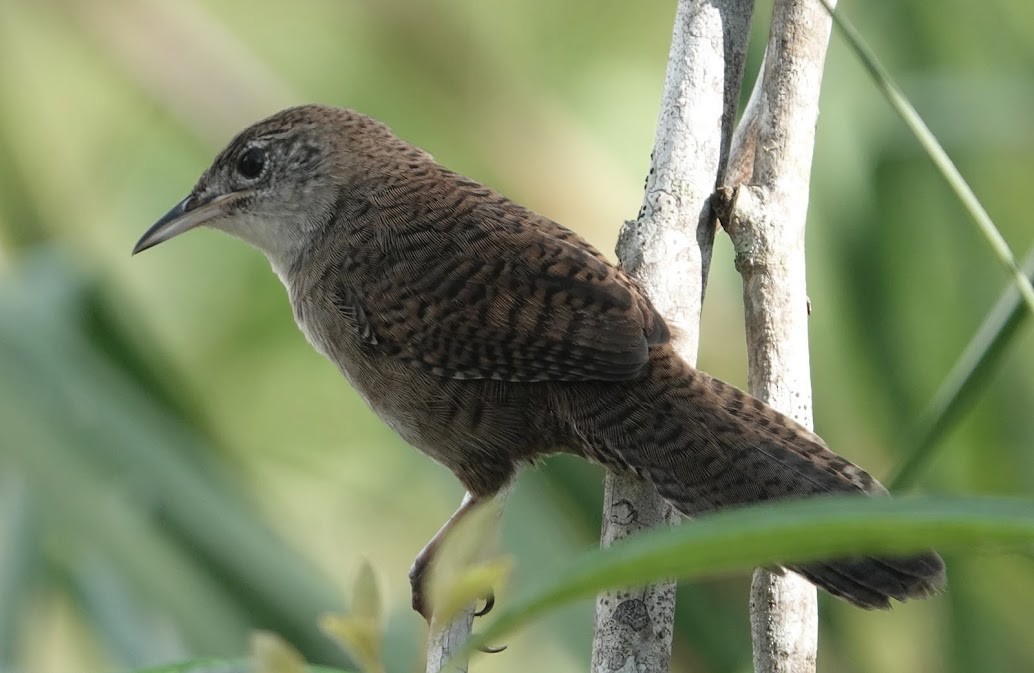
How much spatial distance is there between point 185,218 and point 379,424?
6.45 ft

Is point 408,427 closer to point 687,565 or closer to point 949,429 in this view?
point 949,429

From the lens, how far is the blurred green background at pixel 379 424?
2.97 meters

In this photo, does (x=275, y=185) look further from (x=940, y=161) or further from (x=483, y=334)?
(x=940, y=161)

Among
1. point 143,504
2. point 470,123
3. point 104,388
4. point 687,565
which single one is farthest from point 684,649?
point 687,565

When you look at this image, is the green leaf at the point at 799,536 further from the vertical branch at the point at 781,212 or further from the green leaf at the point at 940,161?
the vertical branch at the point at 781,212

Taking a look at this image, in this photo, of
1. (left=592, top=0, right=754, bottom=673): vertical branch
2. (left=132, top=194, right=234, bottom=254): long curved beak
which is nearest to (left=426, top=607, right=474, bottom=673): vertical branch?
(left=592, top=0, right=754, bottom=673): vertical branch

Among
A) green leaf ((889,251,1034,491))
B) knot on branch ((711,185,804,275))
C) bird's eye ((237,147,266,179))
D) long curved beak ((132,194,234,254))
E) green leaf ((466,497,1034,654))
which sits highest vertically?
bird's eye ((237,147,266,179))

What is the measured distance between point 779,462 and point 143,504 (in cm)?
160

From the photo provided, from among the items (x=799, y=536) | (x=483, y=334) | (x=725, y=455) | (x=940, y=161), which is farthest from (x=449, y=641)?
(x=799, y=536)

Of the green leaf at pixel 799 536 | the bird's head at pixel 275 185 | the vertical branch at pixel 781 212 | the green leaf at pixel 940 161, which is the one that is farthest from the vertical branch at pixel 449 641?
the bird's head at pixel 275 185

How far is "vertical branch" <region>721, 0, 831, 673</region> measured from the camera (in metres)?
2.16

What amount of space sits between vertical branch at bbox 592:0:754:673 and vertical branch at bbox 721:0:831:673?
0.27ft

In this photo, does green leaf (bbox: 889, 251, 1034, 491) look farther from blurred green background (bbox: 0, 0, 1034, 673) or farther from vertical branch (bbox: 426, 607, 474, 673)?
vertical branch (bbox: 426, 607, 474, 673)

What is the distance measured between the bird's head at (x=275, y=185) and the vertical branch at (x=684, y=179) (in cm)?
114
